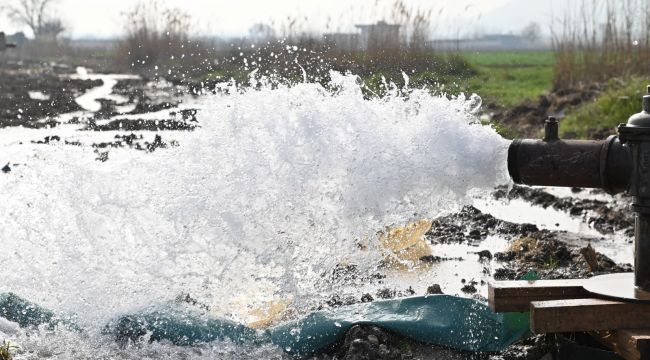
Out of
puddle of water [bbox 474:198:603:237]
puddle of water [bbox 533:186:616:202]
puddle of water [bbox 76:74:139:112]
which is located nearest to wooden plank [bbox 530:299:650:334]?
puddle of water [bbox 474:198:603:237]

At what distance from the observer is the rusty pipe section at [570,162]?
4.63m

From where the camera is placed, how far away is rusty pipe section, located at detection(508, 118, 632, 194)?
4.63 metres

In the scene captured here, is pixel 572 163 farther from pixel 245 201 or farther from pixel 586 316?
pixel 245 201

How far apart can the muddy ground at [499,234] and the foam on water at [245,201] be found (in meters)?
0.68

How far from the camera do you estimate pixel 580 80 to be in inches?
835

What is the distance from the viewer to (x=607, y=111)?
16594mm

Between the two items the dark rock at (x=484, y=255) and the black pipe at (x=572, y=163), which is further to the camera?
the dark rock at (x=484, y=255)

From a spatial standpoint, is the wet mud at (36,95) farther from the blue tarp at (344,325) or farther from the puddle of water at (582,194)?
the blue tarp at (344,325)

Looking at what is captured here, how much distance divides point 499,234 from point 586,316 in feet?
15.6

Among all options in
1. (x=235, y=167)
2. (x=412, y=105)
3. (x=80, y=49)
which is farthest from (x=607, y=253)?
(x=80, y=49)

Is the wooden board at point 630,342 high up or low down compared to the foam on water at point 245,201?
down

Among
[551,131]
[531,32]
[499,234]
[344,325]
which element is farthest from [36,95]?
[531,32]

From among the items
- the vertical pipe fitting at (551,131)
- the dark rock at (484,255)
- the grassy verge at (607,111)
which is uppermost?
the vertical pipe fitting at (551,131)

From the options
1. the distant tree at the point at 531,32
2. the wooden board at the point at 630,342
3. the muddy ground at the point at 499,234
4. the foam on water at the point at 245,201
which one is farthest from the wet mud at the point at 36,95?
the distant tree at the point at 531,32
